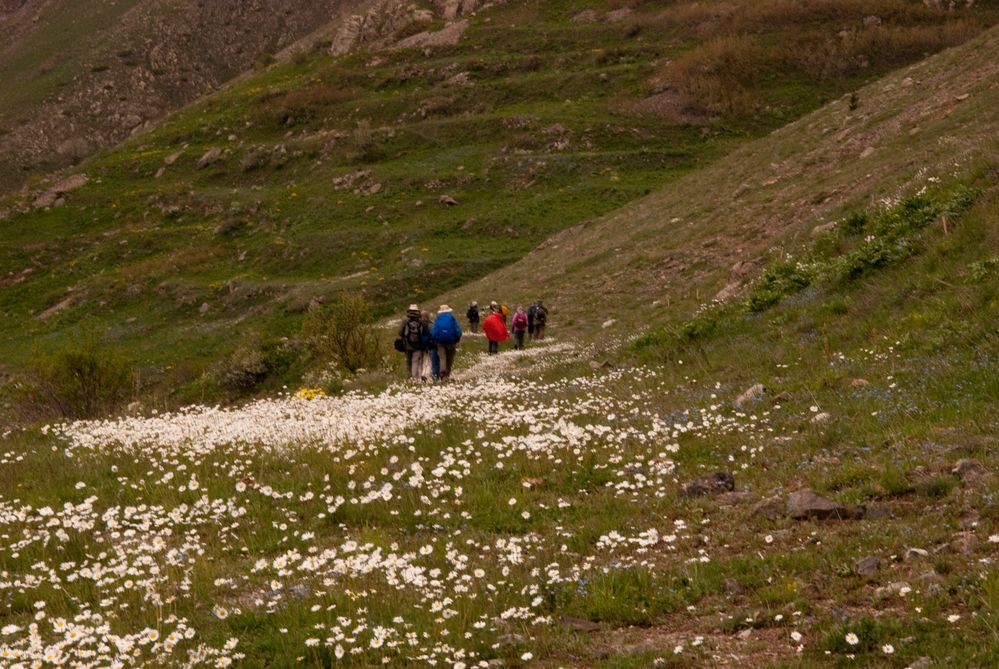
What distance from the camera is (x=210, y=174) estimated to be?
7594 cm

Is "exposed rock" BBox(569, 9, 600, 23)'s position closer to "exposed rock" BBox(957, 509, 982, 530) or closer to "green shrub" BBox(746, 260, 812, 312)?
"green shrub" BBox(746, 260, 812, 312)

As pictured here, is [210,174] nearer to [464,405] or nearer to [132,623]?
[464,405]

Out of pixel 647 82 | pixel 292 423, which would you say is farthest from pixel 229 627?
pixel 647 82

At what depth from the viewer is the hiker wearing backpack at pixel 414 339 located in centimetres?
2164

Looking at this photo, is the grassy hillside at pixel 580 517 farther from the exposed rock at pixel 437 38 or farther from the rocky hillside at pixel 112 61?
the rocky hillside at pixel 112 61

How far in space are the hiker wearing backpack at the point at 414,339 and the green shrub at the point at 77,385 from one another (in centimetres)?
932

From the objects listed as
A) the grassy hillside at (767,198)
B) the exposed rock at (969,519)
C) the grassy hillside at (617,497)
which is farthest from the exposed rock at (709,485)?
the grassy hillside at (767,198)

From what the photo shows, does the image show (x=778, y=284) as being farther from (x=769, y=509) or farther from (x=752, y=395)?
(x=769, y=509)

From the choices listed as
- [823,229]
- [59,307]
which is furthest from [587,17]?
Result: [823,229]

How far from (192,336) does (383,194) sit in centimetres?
1951

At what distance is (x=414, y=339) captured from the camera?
21641mm

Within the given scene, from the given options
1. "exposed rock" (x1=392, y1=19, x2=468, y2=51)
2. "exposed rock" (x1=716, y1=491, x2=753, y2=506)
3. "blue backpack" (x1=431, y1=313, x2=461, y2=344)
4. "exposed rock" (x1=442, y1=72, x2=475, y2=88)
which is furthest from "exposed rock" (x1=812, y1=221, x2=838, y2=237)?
"exposed rock" (x1=392, y1=19, x2=468, y2=51)

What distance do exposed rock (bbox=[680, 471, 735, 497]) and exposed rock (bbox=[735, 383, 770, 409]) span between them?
313cm

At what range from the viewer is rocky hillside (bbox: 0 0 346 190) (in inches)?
4983
